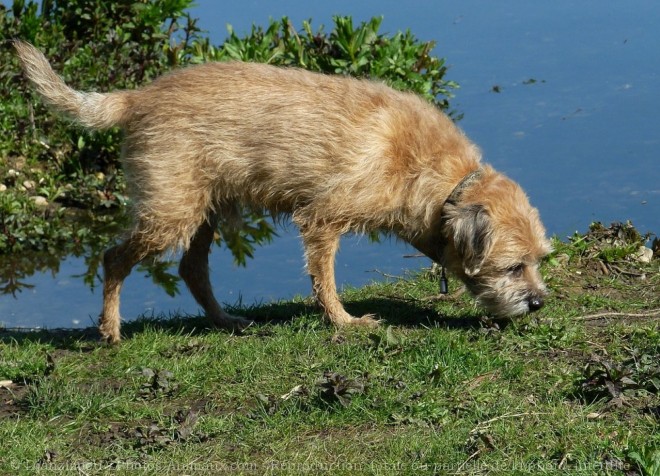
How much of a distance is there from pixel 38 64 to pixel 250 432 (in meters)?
3.31

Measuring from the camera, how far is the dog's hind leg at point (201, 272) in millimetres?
7871

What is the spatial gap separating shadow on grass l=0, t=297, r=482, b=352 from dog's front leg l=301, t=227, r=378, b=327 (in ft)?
0.37

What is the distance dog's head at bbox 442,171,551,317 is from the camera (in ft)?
23.1

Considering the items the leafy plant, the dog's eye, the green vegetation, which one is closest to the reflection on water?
the green vegetation

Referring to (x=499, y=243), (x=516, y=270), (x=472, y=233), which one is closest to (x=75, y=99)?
(x=472, y=233)

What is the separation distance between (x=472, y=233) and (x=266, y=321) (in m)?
1.73

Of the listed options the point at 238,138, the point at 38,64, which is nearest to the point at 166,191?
the point at 238,138

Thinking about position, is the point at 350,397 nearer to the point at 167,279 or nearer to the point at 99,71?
the point at 167,279

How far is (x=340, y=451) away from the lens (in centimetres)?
536

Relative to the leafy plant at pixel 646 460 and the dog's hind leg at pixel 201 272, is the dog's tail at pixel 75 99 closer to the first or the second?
the dog's hind leg at pixel 201 272

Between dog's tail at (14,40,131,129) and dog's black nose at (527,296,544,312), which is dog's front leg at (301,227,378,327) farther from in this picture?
dog's tail at (14,40,131,129)

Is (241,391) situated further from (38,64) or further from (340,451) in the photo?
(38,64)

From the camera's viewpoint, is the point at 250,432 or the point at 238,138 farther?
the point at 238,138

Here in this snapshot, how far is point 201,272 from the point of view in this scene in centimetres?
800
